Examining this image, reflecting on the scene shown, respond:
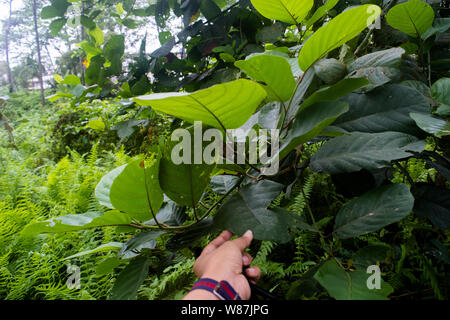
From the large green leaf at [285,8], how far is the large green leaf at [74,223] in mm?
334

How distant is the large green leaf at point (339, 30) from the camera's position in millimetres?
240

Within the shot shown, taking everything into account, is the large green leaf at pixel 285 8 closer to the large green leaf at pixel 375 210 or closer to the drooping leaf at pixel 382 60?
the drooping leaf at pixel 382 60

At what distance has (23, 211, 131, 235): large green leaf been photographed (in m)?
0.27

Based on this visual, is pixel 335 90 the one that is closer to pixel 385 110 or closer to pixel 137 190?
pixel 385 110

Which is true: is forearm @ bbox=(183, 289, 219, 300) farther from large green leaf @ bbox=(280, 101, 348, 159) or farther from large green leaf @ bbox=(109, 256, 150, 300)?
large green leaf @ bbox=(280, 101, 348, 159)

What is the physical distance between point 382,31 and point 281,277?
77 centimetres

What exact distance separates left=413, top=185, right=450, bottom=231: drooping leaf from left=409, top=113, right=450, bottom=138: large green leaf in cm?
12

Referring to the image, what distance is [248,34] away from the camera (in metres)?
0.62

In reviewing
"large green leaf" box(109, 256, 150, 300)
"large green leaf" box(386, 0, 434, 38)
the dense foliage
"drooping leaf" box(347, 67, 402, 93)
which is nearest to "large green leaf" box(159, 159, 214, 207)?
the dense foliage

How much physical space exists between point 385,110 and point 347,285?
0.22m

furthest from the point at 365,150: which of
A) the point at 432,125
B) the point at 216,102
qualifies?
the point at 216,102

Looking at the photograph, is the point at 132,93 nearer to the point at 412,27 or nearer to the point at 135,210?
the point at 135,210

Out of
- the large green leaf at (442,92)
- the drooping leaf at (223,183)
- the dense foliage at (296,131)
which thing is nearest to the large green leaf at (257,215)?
the dense foliage at (296,131)

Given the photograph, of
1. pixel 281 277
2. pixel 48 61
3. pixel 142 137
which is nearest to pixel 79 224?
pixel 281 277
